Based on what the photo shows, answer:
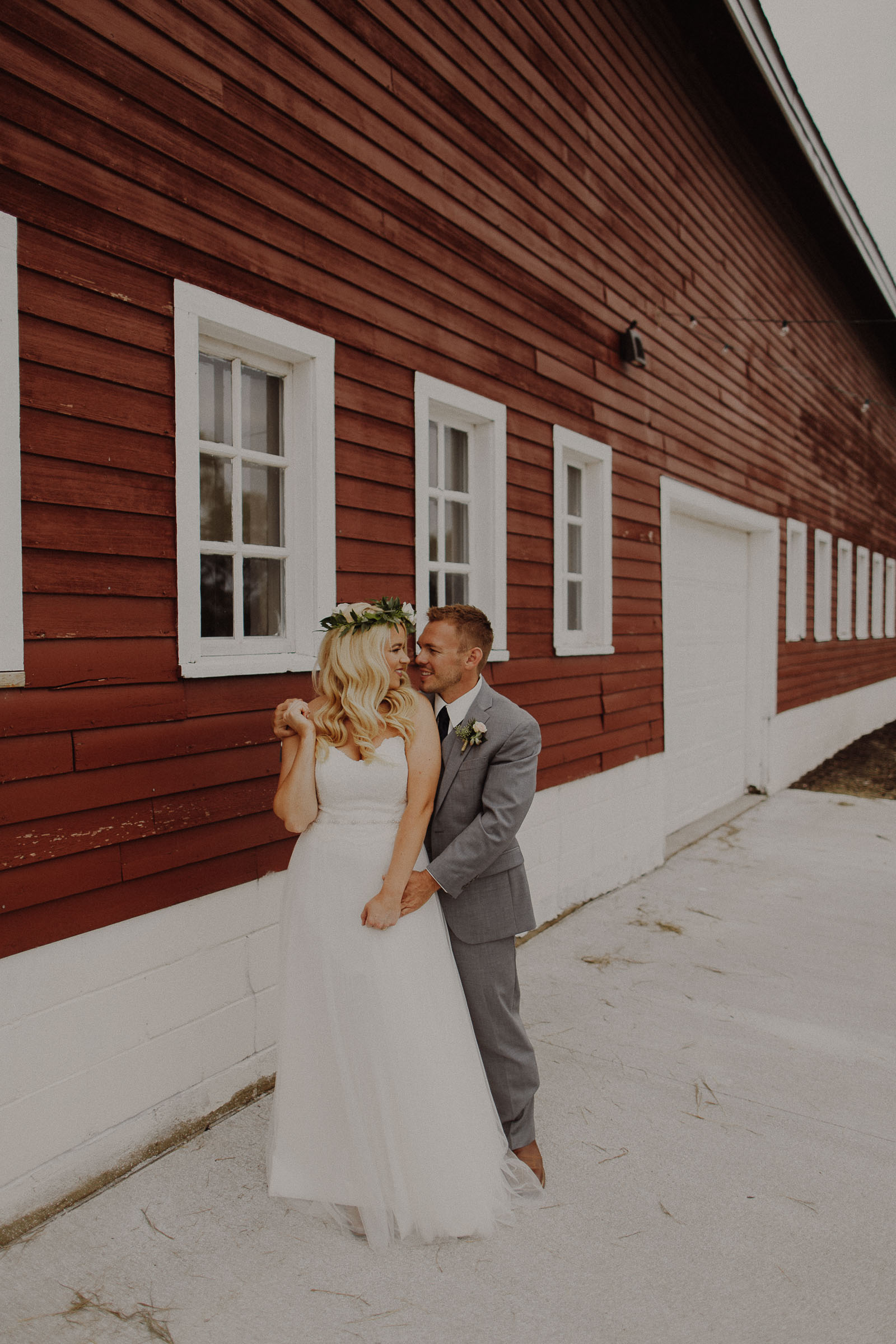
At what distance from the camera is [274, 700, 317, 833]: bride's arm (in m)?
2.57

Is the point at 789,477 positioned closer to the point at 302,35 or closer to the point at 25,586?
the point at 302,35

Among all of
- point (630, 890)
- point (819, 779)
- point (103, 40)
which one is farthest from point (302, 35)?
point (819, 779)

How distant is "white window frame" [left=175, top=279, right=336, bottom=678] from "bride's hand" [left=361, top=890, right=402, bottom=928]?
113 cm

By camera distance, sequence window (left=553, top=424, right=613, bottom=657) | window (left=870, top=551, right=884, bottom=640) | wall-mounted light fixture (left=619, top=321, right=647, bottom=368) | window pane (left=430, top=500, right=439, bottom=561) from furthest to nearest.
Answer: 1. window (left=870, top=551, right=884, bottom=640)
2. wall-mounted light fixture (left=619, top=321, right=647, bottom=368)
3. window (left=553, top=424, right=613, bottom=657)
4. window pane (left=430, top=500, right=439, bottom=561)

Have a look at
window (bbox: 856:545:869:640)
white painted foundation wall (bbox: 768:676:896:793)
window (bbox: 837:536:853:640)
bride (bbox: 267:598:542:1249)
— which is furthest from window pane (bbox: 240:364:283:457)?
window (bbox: 856:545:869:640)

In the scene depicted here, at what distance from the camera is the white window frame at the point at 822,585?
11.7 metres

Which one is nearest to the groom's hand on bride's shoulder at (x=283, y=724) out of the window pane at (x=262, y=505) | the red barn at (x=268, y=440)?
the red barn at (x=268, y=440)

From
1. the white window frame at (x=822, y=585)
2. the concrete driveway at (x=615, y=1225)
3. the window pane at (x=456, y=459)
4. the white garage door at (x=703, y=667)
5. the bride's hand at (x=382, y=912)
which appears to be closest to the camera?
the concrete driveway at (x=615, y=1225)

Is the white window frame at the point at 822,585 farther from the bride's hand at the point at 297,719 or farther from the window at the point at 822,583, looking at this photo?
the bride's hand at the point at 297,719

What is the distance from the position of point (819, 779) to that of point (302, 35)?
31.9ft

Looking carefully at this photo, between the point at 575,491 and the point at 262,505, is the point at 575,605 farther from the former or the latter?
the point at 262,505

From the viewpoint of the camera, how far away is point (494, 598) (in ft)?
16.5

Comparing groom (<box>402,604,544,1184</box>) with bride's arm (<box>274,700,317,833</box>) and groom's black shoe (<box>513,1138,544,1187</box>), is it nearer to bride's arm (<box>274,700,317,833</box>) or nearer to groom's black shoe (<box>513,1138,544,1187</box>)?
groom's black shoe (<box>513,1138,544,1187</box>)

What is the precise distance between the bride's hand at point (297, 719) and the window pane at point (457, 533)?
2.55m
